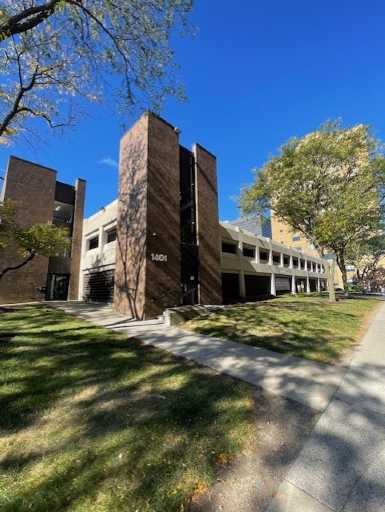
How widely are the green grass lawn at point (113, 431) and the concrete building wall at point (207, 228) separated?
33.3ft

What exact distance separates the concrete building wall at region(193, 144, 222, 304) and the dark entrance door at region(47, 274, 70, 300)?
1477cm

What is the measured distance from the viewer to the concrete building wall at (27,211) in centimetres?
1884

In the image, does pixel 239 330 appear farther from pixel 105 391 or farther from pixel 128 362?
pixel 105 391

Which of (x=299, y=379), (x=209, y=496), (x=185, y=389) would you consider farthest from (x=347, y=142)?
(x=209, y=496)

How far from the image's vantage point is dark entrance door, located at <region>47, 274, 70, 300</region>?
21656 millimetres

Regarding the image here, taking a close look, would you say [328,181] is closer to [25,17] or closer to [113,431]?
[25,17]

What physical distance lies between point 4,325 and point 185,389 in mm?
8995

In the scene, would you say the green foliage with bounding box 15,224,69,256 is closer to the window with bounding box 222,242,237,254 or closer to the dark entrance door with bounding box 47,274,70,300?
the dark entrance door with bounding box 47,274,70,300

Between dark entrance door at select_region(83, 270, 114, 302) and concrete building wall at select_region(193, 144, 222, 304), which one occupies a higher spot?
concrete building wall at select_region(193, 144, 222, 304)

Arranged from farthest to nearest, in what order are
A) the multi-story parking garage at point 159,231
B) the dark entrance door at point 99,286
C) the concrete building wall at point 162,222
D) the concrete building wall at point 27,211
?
1. the concrete building wall at point 27,211
2. the dark entrance door at point 99,286
3. the multi-story parking garage at point 159,231
4. the concrete building wall at point 162,222

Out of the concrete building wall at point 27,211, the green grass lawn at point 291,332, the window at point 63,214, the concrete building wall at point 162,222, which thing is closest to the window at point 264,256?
the concrete building wall at point 162,222

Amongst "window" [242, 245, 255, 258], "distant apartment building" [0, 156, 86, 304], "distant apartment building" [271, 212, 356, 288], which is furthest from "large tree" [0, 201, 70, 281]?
"distant apartment building" [271, 212, 356, 288]

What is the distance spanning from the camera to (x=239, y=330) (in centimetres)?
828

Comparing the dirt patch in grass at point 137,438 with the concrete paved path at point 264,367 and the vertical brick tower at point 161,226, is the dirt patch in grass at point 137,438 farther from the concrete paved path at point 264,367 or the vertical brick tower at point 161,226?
the vertical brick tower at point 161,226
